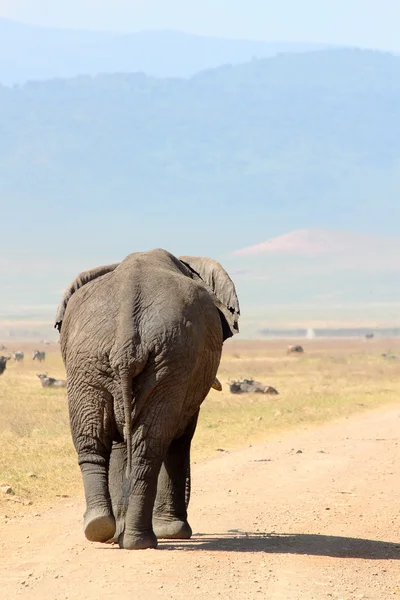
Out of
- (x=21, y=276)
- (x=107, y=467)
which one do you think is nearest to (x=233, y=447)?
(x=107, y=467)

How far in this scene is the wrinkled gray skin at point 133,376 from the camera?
956 centimetres

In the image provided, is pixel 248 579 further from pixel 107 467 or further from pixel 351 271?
pixel 351 271

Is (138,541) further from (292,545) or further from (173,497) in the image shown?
(292,545)

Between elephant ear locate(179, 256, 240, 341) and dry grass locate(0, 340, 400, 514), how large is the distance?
371 centimetres

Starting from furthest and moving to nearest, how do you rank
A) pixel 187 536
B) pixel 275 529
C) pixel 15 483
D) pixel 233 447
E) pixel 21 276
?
pixel 21 276
pixel 233 447
pixel 15 483
pixel 275 529
pixel 187 536

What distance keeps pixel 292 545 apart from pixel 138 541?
1643 mm

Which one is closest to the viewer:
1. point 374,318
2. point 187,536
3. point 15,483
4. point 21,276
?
point 187,536

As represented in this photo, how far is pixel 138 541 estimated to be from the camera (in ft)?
31.9

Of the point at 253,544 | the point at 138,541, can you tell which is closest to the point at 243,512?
the point at 253,544

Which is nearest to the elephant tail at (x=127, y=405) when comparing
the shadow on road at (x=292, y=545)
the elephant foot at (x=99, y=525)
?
the elephant foot at (x=99, y=525)

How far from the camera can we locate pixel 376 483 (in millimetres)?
15195

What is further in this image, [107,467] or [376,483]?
[376,483]

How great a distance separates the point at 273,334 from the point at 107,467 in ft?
342

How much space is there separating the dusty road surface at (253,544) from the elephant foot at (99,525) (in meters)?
0.16
